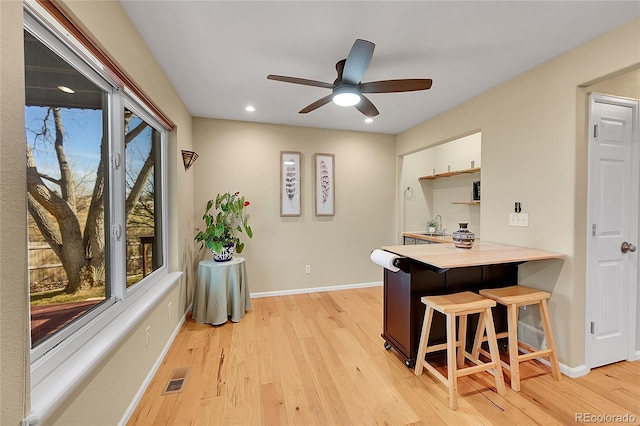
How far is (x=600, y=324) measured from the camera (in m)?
2.11

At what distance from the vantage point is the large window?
111 centimetres

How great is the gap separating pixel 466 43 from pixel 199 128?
311 cm

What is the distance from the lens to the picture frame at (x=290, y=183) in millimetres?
3854

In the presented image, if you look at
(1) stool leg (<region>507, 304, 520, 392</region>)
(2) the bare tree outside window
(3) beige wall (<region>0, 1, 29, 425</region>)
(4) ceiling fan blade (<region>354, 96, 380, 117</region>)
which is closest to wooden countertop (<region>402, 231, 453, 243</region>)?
(1) stool leg (<region>507, 304, 520, 392</region>)

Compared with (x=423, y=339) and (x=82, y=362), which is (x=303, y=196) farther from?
(x=82, y=362)

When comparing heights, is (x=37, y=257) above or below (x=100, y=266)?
above

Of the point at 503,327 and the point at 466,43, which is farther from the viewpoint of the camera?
the point at 503,327

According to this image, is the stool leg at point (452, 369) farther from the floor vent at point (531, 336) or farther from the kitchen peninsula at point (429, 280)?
the floor vent at point (531, 336)

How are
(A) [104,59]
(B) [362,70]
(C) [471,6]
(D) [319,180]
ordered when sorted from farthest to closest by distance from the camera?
(D) [319,180] < (B) [362,70] < (C) [471,6] < (A) [104,59]

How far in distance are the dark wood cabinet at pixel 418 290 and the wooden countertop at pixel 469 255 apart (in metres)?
0.14

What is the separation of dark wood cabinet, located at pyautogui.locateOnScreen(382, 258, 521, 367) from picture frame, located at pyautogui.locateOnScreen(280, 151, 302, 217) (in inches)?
73.8

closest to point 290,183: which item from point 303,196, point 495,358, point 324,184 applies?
point 303,196

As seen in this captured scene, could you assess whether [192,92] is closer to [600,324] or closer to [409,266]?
[409,266]

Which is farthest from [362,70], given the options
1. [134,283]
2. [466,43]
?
[134,283]
